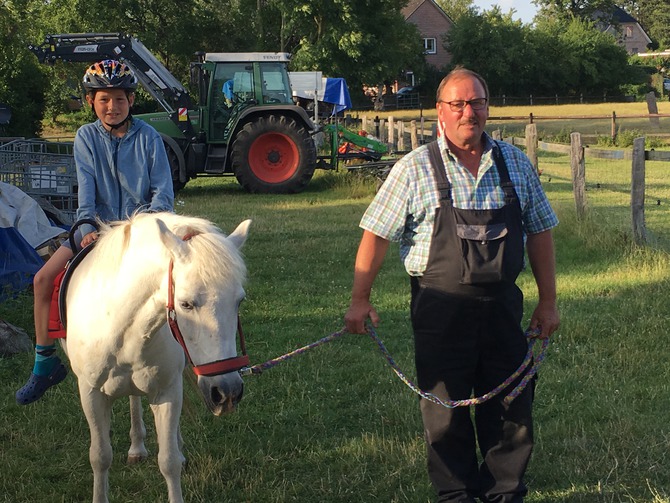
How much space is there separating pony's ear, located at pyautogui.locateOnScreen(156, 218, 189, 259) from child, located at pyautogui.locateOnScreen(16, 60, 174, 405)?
107 cm

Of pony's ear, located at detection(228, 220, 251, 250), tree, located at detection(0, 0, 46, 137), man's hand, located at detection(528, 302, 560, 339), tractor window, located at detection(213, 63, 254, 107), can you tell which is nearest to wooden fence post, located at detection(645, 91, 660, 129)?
tractor window, located at detection(213, 63, 254, 107)

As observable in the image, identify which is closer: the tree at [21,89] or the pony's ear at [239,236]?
the pony's ear at [239,236]

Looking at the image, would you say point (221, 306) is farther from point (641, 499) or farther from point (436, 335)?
point (641, 499)

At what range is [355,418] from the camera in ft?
15.6

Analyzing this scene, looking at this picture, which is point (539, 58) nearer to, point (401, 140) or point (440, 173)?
point (401, 140)

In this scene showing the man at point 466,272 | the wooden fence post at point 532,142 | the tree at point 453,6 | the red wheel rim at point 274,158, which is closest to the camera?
the man at point 466,272

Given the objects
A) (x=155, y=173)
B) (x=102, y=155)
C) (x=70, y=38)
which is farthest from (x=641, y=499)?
(x=70, y=38)

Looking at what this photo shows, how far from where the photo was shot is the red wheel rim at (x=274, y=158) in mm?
15617

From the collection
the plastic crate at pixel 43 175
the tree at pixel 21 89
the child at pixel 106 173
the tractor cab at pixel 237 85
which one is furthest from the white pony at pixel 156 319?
the tree at pixel 21 89

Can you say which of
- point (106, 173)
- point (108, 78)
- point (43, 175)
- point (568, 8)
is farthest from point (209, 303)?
point (568, 8)

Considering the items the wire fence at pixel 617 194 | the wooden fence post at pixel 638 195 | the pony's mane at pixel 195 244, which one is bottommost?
the wire fence at pixel 617 194

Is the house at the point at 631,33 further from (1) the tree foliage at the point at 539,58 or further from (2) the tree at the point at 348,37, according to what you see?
(2) the tree at the point at 348,37

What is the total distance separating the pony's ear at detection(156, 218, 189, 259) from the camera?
9.00 feet

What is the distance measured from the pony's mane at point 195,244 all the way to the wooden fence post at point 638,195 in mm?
6941
